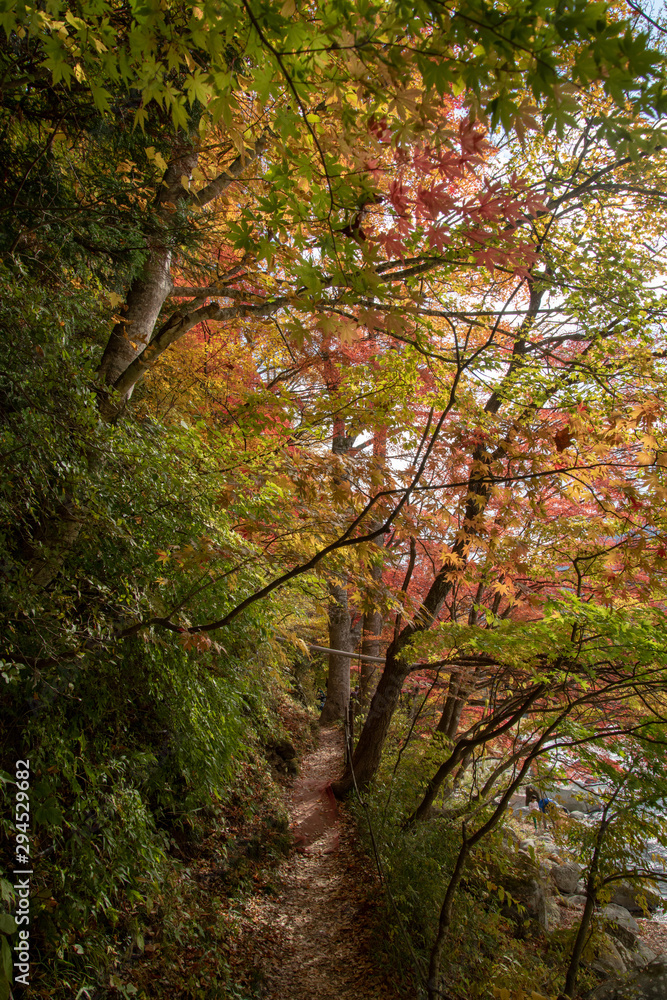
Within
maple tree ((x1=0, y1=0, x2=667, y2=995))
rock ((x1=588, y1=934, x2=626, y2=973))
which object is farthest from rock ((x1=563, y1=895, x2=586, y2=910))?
maple tree ((x1=0, y1=0, x2=667, y2=995))

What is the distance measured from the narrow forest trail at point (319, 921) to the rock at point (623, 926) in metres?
3.49

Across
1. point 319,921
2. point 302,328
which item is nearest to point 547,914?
point 319,921

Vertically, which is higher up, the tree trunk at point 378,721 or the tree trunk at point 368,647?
the tree trunk at point 368,647

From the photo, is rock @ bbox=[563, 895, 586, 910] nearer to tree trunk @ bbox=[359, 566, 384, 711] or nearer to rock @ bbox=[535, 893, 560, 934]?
rock @ bbox=[535, 893, 560, 934]

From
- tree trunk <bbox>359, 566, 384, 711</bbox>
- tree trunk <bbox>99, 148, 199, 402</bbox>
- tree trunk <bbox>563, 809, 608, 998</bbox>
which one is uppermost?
tree trunk <bbox>99, 148, 199, 402</bbox>

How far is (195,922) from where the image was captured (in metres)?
3.73

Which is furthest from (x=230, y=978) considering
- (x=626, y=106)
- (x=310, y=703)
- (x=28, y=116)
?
(x=310, y=703)

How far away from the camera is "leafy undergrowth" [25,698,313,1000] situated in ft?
8.82

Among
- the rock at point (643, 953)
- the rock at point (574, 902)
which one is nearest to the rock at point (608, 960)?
the rock at point (643, 953)

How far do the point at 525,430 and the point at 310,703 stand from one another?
35.5 feet

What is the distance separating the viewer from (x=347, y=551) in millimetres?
4230

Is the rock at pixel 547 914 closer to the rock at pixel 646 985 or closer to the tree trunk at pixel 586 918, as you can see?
the rock at pixel 646 985

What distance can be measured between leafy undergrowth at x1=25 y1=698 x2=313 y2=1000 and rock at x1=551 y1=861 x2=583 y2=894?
5.03 metres

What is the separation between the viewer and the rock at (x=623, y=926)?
680cm
